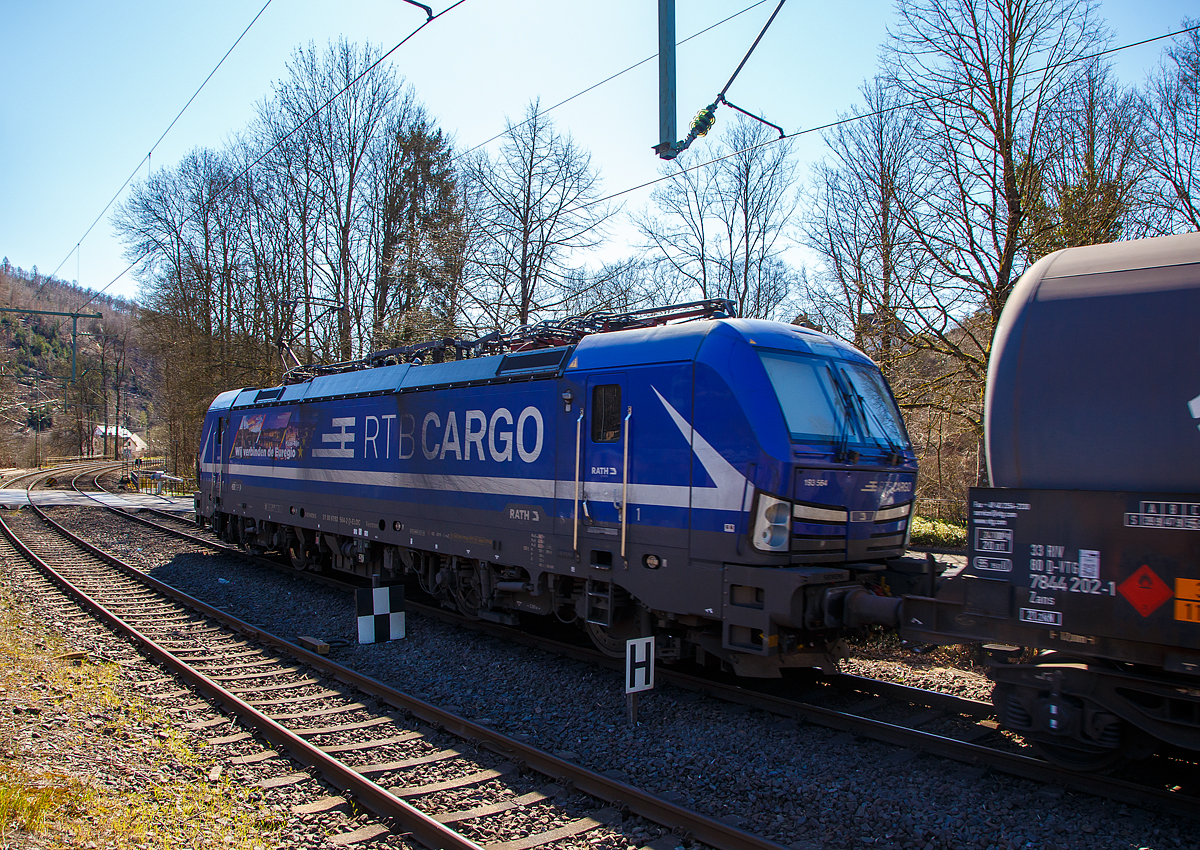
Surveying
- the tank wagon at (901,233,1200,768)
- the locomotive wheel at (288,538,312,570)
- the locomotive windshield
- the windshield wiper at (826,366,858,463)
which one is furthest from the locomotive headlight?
the locomotive wheel at (288,538,312,570)

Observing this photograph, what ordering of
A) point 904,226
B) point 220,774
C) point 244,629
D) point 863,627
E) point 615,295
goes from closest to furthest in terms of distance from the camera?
1. point 220,774
2. point 863,627
3. point 244,629
4. point 904,226
5. point 615,295

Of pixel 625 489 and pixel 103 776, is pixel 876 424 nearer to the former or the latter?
pixel 625 489

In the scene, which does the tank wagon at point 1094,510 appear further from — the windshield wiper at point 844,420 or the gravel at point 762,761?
the windshield wiper at point 844,420

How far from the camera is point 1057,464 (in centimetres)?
487

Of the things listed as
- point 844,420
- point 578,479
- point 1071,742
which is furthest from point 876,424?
point 1071,742

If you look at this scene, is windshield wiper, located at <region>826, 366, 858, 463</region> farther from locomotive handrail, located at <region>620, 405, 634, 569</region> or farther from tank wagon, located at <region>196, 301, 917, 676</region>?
locomotive handrail, located at <region>620, 405, 634, 569</region>

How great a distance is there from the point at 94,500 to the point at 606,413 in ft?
99.7

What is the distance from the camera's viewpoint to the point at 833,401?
22.9 feet

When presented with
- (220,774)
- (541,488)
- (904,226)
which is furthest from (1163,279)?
(904,226)

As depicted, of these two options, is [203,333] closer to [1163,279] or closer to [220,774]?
[220,774]

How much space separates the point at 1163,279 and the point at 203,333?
1583 inches

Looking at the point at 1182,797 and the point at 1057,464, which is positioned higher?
the point at 1057,464

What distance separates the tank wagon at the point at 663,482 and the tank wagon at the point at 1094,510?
111 centimetres

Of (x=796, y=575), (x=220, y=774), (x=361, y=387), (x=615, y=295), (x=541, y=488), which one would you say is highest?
(x=615, y=295)
